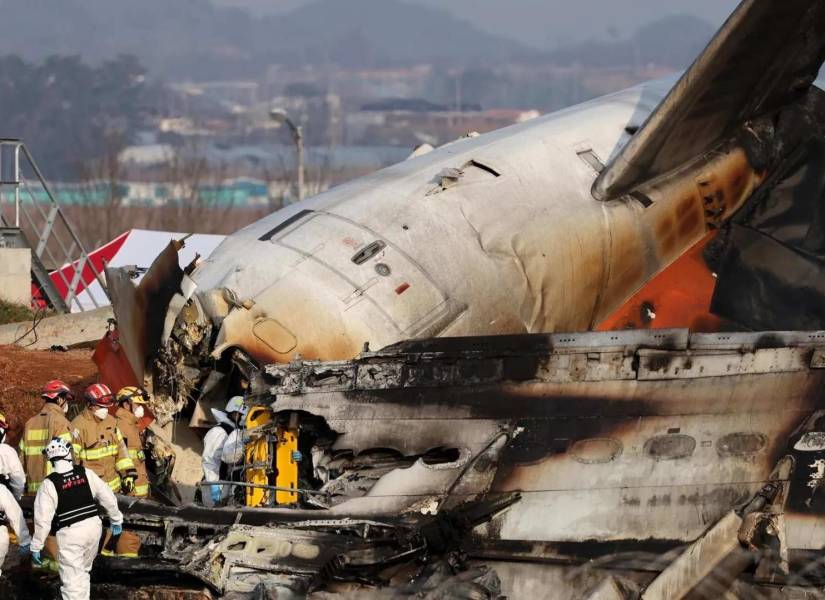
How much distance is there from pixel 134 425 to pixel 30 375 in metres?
6.12

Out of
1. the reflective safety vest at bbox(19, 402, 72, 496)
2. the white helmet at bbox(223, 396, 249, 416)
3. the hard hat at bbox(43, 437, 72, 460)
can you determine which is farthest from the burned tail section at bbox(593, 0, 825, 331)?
the hard hat at bbox(43, 437, 72, 460)

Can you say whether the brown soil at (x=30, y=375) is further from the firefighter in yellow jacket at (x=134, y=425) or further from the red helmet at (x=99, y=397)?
the red helmet at (x=99, y=397)

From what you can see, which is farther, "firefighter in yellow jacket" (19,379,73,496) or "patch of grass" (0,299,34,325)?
"patch of grass" (0,299,34,325)

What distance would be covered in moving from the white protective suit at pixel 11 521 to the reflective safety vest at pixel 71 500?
61 centimetres

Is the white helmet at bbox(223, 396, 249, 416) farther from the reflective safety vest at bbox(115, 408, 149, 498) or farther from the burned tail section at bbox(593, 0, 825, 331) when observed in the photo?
the burned tail section at bbox(593, 0, 825, 331)

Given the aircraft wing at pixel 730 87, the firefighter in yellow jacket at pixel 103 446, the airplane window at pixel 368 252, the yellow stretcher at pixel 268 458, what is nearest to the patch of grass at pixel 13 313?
the firefighter in yellow jacket at pixel 103 446

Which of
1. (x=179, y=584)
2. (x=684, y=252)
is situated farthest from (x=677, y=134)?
(x=179, y=584)

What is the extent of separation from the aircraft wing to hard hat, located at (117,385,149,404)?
18.9 feet

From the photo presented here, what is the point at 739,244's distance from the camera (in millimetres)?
17516

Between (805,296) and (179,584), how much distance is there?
8.26 m

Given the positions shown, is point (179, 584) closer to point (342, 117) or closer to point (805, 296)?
point (805, 296)

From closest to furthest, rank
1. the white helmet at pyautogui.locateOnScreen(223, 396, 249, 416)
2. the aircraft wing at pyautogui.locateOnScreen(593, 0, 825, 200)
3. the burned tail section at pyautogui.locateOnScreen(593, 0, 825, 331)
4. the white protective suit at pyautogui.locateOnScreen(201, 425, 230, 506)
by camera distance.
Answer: the white helmet at pyautogui.locateOnScreen(223, 396, 249, 416) → the white protective suit at pyautogui.locateOnScreen(201, 425, 230, 506) → the aircraft wing at pyautogui.locateOnScreen(593, 0, 825, 200) → the burned tail section at pyautogui.locateOnScreen(593, 0, 825, 331)

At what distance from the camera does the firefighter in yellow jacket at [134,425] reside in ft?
48.9

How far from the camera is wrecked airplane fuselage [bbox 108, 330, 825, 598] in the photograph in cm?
1225
